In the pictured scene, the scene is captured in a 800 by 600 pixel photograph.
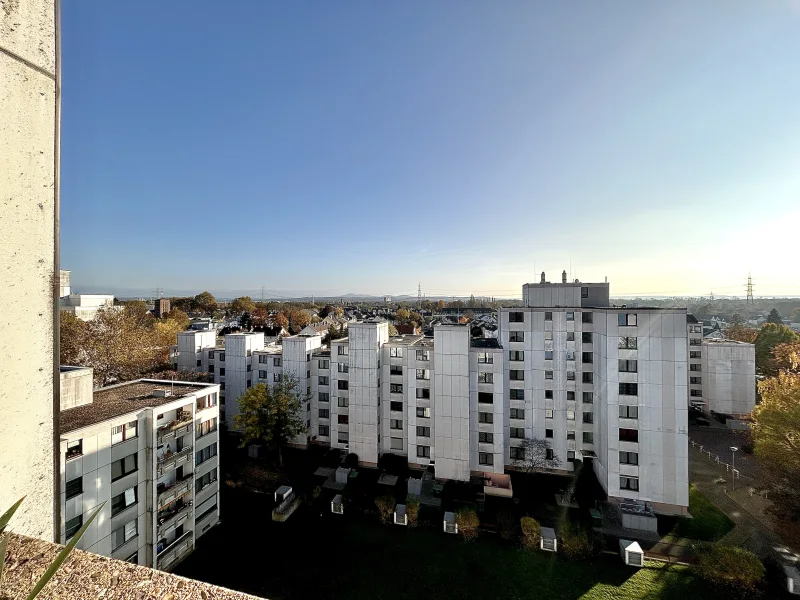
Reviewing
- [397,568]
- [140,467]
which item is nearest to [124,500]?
[140,467]

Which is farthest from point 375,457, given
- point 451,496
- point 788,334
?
point 788,334

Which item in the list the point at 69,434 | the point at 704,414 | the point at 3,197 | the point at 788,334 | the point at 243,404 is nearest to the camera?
the point at 3,197

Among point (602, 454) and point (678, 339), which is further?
point (602, 454)

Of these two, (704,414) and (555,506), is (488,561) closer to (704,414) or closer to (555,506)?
(555,506)

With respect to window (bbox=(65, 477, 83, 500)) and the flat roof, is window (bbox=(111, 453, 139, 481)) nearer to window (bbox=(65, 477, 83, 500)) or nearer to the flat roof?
window (bbox=(65, 477, 83, 500))

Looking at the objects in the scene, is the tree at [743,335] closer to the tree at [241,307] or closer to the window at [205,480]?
the window at [205,480]

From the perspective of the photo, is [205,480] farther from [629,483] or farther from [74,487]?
[629,483]
